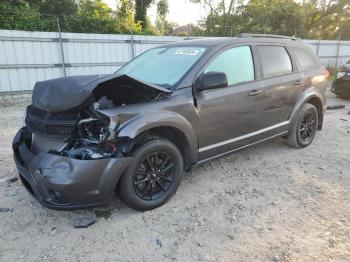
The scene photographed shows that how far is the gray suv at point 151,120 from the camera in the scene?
10.1 ft

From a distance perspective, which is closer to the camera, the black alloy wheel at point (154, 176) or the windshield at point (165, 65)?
the black alloy wheel at point (154, 176)

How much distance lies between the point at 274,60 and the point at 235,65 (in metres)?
0.87

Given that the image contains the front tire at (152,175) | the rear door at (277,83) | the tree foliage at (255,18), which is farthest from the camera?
the tree foliage at (255,18)

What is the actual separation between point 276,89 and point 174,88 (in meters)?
1.76

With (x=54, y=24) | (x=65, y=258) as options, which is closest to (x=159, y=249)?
(x=65, y=258)

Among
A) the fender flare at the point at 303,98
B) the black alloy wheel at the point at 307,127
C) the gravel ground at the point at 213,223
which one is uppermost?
the fender flare at the point at 303,98

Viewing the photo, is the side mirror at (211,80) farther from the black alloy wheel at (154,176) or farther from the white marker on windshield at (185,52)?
the black alloy wheel at (154,176)

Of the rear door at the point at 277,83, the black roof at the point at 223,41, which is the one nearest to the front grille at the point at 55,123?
the black roof at the point at 223,41

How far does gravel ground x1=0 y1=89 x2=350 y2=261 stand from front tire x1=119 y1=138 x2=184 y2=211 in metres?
0.14

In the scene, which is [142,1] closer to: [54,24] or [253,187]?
[54,24]

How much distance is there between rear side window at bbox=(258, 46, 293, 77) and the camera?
466 cm

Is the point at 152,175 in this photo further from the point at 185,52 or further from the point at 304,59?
the point at 304,59

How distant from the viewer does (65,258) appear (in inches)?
112

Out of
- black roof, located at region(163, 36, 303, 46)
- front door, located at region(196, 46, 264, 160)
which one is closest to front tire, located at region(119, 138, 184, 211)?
front door, located at region(196, 46, 264, 160)
